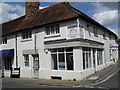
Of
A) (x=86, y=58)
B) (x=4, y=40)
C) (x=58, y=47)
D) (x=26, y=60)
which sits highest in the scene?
(x=4, y=40)

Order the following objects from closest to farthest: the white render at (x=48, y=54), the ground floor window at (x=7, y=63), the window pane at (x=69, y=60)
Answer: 1. the white render at (x=48, y=54)
2. the window pane at (x=69, y=60)
3. the ground floor window at (x=7, y=63)

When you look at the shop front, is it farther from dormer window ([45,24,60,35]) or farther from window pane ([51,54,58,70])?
window pane ([51,54,58,70])

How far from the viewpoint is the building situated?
12914 millimetres

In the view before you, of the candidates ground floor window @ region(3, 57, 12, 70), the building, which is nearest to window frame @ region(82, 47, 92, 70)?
the building

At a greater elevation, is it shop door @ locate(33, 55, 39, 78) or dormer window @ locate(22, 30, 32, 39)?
dormer window @ locate(22, 30, 32, 39)

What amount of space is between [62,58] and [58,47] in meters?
1.14

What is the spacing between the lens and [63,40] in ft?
43.9

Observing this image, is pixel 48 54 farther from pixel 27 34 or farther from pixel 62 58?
pixel 27 34

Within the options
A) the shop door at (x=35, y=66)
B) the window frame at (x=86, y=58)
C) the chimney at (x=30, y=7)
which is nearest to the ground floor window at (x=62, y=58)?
the window frame at (x=86, y=58)

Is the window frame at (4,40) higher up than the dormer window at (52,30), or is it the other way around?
the dormer window at (52,30)

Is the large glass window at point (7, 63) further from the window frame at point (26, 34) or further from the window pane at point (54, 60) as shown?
the window pane at point (54, 60)

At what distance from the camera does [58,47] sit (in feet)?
44.9

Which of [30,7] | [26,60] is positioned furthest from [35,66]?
A: [30,7]

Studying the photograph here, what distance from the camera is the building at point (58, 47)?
42.4 ft
